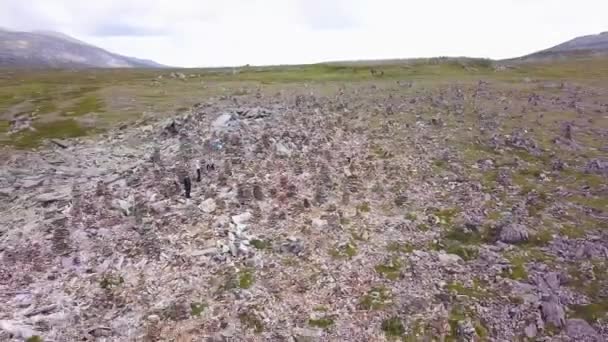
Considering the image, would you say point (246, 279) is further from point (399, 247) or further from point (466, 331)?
point (466, 331)

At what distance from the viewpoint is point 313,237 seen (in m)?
20.1

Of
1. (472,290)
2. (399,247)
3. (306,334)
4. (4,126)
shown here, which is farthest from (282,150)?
(4,126)

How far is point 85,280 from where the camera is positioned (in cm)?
1789

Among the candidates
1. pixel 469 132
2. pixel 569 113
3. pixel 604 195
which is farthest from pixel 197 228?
pixel 569 113

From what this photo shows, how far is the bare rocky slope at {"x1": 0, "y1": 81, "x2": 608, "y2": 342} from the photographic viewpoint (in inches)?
603

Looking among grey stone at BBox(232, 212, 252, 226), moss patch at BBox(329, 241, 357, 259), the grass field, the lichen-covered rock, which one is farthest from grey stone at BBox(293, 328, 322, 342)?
the grass field

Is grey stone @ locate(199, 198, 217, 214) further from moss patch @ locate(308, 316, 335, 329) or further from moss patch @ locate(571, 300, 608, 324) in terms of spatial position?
moss patch @ locate(571, 300, 608, 324)

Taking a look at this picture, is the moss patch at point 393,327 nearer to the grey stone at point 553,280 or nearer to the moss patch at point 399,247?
the moss patch at point 399,247

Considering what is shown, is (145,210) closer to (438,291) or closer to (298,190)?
(298,190)

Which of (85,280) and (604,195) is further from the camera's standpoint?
(604,195)

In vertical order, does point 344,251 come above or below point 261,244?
below

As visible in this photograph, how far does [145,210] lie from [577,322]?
1881 centimetres

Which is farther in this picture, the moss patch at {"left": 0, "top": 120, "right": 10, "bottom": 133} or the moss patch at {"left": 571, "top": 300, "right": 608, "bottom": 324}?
the moss patch at {"left": 0, "top": 120, "right": 10, "bottom": 133}

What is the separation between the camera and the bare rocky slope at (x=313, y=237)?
50.2 ft
